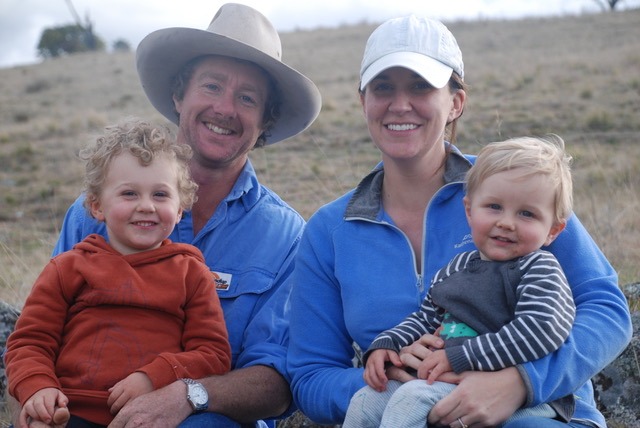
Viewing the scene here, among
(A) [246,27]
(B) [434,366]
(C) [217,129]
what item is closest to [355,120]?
(A) [246,27]

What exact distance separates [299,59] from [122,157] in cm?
3029

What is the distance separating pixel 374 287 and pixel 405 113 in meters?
0.74

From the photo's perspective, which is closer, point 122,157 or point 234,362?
point 122,157

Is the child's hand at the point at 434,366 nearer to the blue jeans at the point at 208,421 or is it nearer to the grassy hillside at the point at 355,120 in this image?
the blue jeans at the point at 208,421

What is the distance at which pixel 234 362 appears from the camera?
149 inches

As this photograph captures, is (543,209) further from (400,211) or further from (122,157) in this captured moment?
(122,157)

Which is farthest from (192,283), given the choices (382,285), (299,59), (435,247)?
(299,59)

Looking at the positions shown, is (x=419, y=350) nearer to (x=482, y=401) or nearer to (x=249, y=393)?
(x=482, y=401)

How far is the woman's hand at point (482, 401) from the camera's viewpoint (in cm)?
276

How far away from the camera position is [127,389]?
3189 mm

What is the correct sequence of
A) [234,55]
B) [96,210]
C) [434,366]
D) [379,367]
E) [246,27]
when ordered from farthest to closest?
[246,27] < [234,55] < [96,210] < [379,367] < [434,366]

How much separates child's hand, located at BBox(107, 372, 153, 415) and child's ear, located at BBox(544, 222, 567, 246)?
164 cm

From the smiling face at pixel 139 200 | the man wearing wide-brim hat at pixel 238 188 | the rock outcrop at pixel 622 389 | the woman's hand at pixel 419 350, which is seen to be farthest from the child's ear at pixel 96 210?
the rock outcrop at pixel 622 389

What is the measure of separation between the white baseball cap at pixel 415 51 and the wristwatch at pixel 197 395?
1.45m
